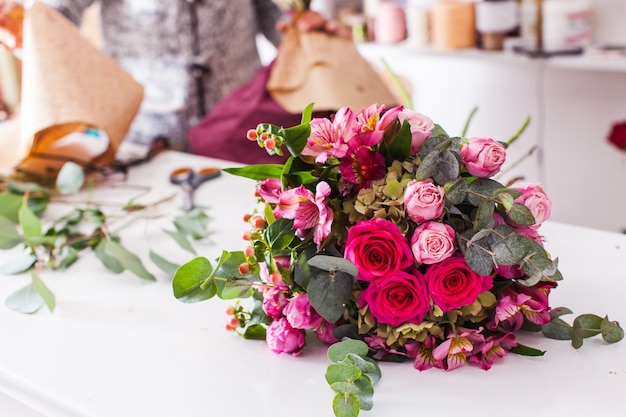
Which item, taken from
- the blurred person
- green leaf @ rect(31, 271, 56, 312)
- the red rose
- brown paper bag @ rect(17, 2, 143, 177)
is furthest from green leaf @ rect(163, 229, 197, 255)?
the red rose

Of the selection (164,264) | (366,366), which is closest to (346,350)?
(366,366)

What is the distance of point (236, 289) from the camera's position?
72 cm

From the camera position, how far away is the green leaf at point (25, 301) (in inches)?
33.9

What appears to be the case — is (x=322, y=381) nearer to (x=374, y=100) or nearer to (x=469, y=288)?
(x=469, y=288)

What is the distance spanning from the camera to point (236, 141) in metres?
1.59

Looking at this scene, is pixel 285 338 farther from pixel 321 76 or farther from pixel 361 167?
pixel 321 76

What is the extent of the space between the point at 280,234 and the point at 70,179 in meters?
0.60

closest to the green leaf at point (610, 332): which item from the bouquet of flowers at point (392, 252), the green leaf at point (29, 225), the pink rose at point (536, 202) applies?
the bouquet of flowers at point (392, 252)

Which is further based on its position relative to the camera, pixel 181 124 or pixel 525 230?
pixel 181 124

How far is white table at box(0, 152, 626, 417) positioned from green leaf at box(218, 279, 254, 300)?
63mm

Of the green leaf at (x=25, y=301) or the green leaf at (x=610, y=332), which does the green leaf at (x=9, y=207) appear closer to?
the green leaf at (x=25, y=301)

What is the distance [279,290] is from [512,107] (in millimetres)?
1825

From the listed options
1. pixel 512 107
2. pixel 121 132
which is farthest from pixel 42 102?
pixel 512 107

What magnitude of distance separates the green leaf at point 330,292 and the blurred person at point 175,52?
3.83ft
